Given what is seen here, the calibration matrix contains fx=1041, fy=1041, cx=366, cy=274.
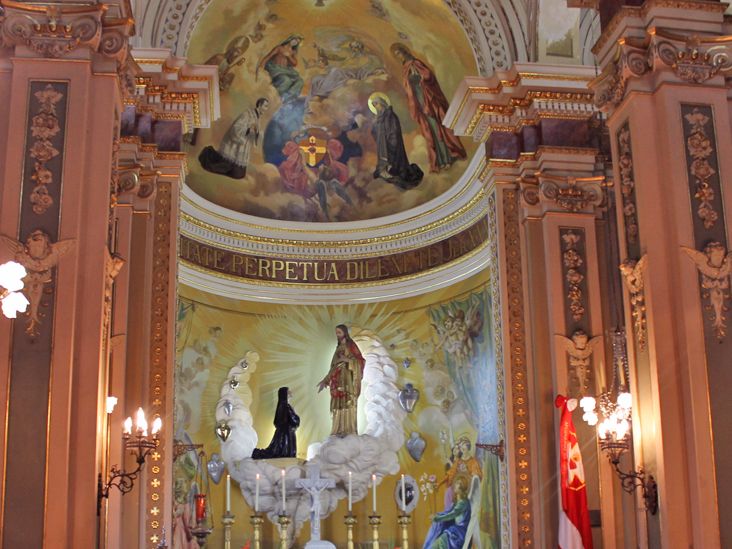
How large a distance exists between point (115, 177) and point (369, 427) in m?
10.6

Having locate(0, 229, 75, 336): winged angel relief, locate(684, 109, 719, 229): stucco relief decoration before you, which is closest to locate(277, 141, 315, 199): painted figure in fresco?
locate(0, 229, 75, 336): winged angel relief

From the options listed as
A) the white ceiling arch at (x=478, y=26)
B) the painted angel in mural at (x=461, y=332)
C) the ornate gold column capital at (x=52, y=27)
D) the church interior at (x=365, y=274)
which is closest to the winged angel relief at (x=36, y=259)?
the church interior at (x=365, y=274)

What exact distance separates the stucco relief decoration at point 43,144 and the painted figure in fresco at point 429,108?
9.88m

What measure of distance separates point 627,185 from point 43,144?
5.30 meters

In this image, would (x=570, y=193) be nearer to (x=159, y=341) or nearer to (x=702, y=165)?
(x=702, y=165)

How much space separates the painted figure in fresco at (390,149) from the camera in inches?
782

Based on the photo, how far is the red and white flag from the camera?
41.8 feet

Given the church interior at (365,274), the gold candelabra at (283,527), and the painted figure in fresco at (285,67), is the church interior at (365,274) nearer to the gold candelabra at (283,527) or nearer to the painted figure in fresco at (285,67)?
the painted figure in fresco at (285,67)

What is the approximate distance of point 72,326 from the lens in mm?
8820

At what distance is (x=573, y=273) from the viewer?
1442cm

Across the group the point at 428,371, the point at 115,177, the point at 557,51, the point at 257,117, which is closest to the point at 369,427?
the point at 428,371

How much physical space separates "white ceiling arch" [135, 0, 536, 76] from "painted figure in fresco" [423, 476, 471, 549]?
23.6 ft

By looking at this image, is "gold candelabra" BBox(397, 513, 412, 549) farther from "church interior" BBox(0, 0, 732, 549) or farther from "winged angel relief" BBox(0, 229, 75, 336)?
"winged angel relief" BBox(0, 229, 75, 336)

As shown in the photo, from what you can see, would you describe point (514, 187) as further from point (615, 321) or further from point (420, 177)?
point (420, 177)
